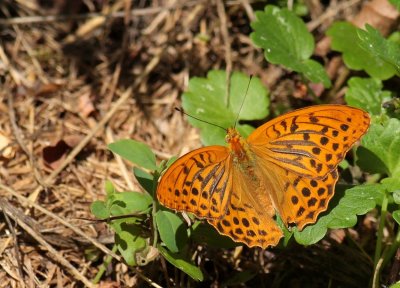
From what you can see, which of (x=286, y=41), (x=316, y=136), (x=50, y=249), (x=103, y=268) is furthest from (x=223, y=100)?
(x=50, y=249)

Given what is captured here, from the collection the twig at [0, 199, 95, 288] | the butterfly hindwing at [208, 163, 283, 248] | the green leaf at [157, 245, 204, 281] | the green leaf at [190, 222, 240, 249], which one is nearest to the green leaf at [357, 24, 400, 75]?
the butterfly hindwing at [208, 163, 283, 248]

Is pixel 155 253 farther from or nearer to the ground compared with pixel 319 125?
nearer to the ground

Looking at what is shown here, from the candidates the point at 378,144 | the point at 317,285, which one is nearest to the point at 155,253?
the point at 317,285

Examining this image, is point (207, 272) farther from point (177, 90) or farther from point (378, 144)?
point (177, 90)

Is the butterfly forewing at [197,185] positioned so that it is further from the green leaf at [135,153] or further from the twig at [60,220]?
the twig at [60,220]

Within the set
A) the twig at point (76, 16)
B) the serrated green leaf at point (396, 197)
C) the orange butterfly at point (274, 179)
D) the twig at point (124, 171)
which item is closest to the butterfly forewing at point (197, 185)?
the orange butterfly at point (274, 179)

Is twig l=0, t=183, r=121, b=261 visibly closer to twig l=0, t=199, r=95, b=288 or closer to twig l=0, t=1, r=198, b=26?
twig l=0, t=199, r=95, b=288

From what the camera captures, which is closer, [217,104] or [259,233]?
[259,233]
